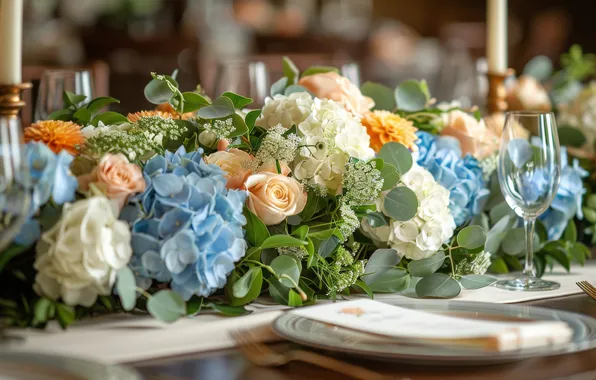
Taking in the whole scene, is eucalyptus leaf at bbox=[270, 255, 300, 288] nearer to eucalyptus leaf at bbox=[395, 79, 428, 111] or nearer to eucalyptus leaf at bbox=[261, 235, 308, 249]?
eucalyptus leaf at bbox=[261, 235, 308, 249]

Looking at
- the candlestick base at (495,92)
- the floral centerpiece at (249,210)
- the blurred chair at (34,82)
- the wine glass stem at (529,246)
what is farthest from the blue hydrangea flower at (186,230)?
the candlestick base at (495,92)

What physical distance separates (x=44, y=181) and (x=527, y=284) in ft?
2.16

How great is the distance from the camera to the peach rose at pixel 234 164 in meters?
1.03

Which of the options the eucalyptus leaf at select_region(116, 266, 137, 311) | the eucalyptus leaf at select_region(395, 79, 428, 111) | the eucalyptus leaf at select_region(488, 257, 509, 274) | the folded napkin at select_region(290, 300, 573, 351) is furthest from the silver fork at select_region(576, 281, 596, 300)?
the eucalyptus leaf at select_region(116, 266, 137, 311)

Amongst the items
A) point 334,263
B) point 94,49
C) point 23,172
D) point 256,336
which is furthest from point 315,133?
point 94,49

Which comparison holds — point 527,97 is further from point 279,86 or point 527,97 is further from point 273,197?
point 273,197

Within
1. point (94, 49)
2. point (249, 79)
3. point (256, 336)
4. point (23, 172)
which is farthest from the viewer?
point (94, 49)

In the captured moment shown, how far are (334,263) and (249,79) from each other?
60cm

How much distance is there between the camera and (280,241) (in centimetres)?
100

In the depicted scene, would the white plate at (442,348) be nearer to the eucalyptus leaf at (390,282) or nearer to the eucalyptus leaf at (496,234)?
the eucalyptus leaf at (390,282)

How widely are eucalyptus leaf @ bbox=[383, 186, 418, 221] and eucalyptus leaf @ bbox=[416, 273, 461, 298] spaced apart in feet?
0.29

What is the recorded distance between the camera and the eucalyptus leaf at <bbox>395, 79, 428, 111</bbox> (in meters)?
1.33

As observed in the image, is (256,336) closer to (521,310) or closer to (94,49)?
(521,310)

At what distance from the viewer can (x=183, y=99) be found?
3.59 ft
